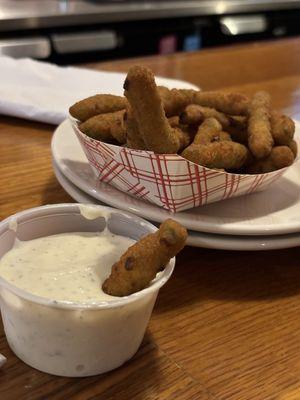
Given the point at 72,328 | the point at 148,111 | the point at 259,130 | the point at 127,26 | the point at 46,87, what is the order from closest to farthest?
1. the point at 72,328
2. the point at 148,111
3. the point at 259,130
4. the point at 46,87
5. the point at 127,26

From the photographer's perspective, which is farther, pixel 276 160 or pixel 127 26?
pixel 127 26

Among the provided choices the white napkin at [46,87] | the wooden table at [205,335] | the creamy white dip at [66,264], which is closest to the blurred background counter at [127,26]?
the white napkin at [46,87]

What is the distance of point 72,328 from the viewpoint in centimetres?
47

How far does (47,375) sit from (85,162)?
13.6 inches

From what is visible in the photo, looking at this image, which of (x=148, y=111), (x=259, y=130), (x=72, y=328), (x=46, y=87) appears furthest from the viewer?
(x=46, y=87)

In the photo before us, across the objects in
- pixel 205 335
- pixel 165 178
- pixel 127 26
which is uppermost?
pixel 165 178

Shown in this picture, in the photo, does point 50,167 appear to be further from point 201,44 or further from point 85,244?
point 201,44

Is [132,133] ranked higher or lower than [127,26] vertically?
higher

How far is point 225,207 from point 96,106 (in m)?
0.20

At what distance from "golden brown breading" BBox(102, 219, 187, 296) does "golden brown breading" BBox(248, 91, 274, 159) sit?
0.22 meters

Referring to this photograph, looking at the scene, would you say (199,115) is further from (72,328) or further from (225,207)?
(72,328)

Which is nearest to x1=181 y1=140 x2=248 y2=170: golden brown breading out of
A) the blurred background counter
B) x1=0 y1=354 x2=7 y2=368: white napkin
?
x1=0 y1=354 x2=7 y2=368: white napkin

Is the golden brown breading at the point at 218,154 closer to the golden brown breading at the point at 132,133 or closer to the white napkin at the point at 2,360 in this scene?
the golden brown breading at the point at 132,133


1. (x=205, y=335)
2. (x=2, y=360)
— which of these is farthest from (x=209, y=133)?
(x=2, y=360)
